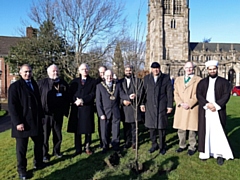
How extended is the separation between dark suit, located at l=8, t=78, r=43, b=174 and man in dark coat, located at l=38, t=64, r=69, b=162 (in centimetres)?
62

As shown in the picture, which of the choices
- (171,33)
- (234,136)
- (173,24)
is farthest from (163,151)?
(173,24)

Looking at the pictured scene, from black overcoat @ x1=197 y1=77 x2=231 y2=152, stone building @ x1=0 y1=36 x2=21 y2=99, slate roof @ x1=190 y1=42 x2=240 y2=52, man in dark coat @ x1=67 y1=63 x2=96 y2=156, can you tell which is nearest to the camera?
black overcoat @ x1=197 y1=77 x2=231 y2=152

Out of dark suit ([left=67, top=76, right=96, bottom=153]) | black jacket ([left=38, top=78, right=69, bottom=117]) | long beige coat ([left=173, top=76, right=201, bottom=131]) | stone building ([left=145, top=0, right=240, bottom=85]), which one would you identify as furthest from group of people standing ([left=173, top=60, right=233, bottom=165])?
stone building ([left=145, top=0, right=240, bottom=85])

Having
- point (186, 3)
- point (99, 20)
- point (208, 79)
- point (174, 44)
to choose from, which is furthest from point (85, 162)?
point (186, 3)

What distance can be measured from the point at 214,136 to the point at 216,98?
0.83 m

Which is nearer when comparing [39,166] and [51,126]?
[39,166]

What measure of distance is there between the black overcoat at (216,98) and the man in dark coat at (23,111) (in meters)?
3.48

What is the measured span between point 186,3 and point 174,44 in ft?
41.1

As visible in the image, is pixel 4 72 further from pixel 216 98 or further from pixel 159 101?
pixel 216 98

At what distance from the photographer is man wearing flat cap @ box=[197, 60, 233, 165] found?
18.6 feet

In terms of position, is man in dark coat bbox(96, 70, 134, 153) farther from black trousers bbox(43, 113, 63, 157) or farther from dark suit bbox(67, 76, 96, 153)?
black trousers bbox(43, 113, 63, 157)

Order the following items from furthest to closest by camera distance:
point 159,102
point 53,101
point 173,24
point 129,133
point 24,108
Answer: point 173,24, point 129,133, point 159,102, point 53,101, point 24,108

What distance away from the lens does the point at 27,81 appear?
17.5 ft

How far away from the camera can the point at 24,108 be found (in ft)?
17.0
